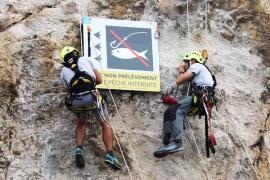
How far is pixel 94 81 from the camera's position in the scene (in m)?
10.1

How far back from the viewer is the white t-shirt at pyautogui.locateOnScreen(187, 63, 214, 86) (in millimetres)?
10492

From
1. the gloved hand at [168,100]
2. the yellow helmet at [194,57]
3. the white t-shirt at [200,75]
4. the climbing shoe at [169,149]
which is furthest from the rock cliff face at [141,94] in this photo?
the white t-shirt at [200,75]

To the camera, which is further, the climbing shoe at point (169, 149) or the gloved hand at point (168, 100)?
the gloved hand at point (168, 100)

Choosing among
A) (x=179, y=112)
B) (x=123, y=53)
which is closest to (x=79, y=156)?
(x=179, y=112)

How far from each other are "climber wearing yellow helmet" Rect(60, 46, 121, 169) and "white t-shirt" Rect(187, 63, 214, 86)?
1.42m

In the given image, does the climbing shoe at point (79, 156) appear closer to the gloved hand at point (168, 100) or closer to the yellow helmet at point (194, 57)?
the gloved hand at point (168, 100)

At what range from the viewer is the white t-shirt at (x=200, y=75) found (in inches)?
413

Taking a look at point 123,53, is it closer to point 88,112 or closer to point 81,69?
point 88,112

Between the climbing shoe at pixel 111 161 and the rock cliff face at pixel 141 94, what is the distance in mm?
261

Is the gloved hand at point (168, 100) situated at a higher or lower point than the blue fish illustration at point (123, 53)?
lower

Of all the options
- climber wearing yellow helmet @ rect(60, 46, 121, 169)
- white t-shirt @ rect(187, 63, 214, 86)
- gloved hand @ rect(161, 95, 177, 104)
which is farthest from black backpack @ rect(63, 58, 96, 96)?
white t-shirt @ rect(187, 63, 214, 86)

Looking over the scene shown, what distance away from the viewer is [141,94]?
36.8ft

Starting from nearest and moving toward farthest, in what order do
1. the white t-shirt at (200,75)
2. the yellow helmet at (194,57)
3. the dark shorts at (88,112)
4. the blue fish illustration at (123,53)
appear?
the dark shorts at (88,112) → the white t-shirt at (200,75) → the yellow helmet at (194,57) → the blue fish illustration at (123,53)

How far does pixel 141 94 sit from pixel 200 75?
1.15 meters
